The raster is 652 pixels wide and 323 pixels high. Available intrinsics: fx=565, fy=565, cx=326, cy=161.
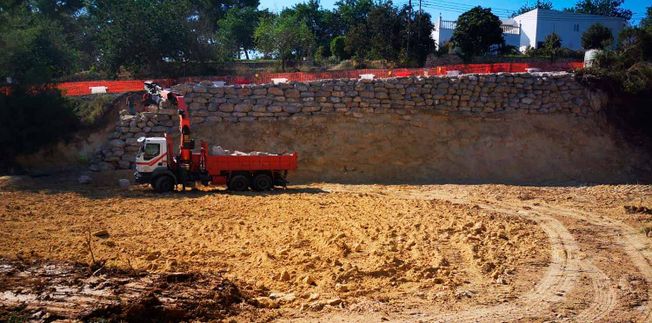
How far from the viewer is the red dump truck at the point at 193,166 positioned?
17.1 meters

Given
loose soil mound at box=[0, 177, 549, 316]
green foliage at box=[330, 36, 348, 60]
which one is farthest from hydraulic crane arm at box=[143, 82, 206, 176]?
green foliage at box=[330, 36, 348, 60]

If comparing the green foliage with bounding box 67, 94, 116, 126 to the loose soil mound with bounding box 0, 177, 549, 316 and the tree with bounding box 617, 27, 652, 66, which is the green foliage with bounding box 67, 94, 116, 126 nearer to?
the loose soil mound with bounding box 0, 177, 549, 316

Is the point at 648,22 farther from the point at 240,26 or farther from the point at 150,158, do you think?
the point at 240,26

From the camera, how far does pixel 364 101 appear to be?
2230 centimetres

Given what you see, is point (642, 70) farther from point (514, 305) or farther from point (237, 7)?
point (237, 7)

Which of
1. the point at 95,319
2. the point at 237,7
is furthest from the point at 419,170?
the point at 237,7

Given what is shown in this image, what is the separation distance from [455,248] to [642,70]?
694 inches

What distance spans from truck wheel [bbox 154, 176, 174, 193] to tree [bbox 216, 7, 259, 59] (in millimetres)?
34300

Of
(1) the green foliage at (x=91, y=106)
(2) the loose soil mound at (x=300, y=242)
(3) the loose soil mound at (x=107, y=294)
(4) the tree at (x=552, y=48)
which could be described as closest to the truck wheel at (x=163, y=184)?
(2) the loose soil mound at (x=300, y=242)

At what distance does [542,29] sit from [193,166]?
39.3 metres

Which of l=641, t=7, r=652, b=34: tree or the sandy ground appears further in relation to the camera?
l=641, t=7, r=652, b=34: tree

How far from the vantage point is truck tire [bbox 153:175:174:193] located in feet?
56.1

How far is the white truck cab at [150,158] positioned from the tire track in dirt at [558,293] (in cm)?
1101

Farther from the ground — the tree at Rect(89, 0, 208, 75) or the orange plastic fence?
the tree at Rect(89, 0, 208, 75)
